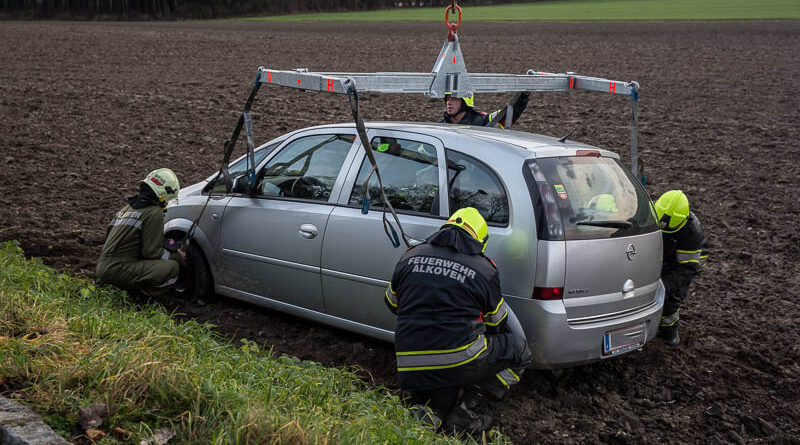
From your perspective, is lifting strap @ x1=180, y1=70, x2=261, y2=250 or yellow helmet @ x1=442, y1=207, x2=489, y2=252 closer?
yellow helmet @ x1=442, y1=207, x2=489, y2=252

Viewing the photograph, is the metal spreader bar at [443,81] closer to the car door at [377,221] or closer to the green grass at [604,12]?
the car door at [377,221]

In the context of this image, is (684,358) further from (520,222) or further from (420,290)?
(420,290)

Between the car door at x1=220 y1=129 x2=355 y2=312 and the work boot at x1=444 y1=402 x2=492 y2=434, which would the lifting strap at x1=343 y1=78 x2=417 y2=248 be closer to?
the car door at x1=220 y1=129 x2=355 y2=312

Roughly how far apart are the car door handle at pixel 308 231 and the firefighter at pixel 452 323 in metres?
1.28

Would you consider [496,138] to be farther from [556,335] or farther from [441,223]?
[556,335]

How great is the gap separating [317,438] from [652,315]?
9.58 ft

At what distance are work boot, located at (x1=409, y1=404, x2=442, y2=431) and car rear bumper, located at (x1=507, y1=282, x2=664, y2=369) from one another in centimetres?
76

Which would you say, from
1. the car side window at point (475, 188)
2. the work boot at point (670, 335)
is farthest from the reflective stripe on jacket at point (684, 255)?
the car side window at point (475, 188)

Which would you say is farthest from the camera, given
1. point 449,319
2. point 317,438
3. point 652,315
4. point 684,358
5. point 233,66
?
point 233,66

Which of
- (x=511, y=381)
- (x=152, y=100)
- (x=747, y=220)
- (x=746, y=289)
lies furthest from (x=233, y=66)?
(x=511, y=381)

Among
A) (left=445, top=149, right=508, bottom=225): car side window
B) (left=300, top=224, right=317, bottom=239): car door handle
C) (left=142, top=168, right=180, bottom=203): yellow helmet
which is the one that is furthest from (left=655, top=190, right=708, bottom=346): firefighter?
(left=142, top=168, right=180, bottom=203): yellow helmet

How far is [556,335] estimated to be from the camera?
4777mm

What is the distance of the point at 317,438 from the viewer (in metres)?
3.44

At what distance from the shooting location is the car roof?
509cm
